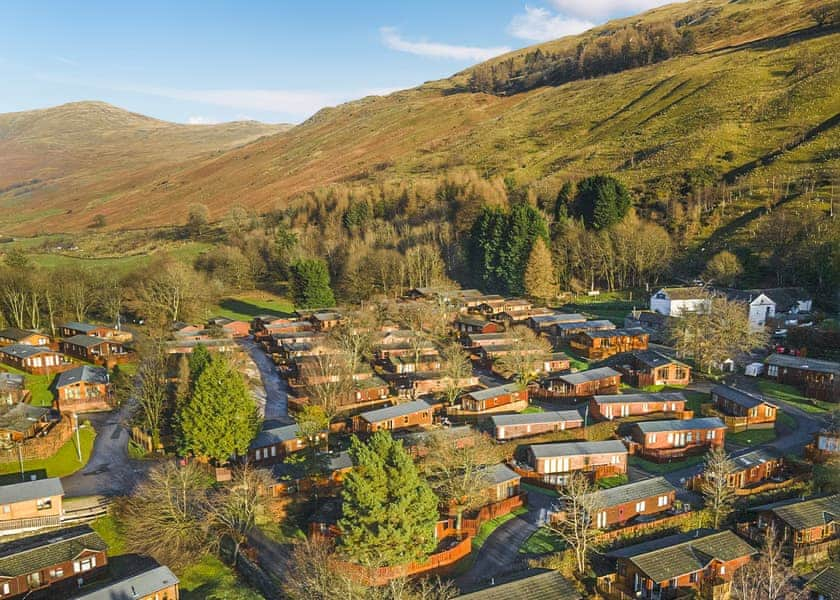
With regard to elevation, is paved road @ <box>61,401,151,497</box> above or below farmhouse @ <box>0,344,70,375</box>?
below

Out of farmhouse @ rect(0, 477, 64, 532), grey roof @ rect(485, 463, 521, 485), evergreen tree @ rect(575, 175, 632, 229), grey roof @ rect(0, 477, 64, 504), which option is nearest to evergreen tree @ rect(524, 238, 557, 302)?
evergreen tree @ rect(575, 175, 632, 229)

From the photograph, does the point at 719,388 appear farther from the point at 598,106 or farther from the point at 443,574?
the point at 598,106

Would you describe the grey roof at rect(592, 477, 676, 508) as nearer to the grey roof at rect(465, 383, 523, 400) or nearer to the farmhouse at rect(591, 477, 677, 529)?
the farmhouse at rect(591, 477, 677, 529)

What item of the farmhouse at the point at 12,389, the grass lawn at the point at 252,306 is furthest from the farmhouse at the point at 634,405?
the grass lawn at the point at 252,306

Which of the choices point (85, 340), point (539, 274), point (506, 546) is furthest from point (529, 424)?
point (85, 340)

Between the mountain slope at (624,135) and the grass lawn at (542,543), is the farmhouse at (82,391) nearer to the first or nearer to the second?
the grass lawn at (542,543)

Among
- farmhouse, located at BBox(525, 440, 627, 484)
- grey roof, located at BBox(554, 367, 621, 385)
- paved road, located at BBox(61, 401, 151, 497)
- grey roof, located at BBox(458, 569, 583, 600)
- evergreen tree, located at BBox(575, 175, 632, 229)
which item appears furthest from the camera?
evergreen tree, located at BBox(575, 175, 632, 229)

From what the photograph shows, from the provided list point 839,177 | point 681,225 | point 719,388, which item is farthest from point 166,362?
point 839,177
